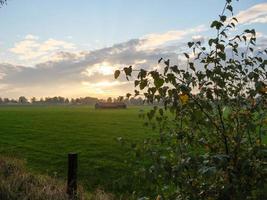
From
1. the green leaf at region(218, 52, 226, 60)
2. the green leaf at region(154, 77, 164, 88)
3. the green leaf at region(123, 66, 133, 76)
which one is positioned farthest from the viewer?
the green leaf at region(218, 52, 226, 60)

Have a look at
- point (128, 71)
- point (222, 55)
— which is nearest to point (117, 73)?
point (128, 71)

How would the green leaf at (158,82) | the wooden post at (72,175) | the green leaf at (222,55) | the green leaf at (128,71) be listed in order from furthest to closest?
the wooden post at (72,175) → the green leaf at (222,55) → the green leaf at (128,71) → the green leaf at (158,82)

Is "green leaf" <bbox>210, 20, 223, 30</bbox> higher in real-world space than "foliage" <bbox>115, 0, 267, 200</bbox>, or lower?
higher

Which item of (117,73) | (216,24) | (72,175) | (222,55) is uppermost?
(216,24)

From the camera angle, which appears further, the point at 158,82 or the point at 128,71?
the point at 128,71

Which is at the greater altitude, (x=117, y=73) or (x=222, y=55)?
(x=222, y=55)

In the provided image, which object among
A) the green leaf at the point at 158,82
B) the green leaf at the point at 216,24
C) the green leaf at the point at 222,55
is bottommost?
the green leaf at the point at 158,82

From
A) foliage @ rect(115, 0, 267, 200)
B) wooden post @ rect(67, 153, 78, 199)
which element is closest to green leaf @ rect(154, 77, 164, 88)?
foliage @ rect(115, 0, 267, 200)

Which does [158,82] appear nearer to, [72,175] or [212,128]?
[212,128]

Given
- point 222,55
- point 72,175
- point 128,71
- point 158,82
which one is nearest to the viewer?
point 158,82

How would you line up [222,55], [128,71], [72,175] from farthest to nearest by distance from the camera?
[72,175] < [222,55] < [128,71]

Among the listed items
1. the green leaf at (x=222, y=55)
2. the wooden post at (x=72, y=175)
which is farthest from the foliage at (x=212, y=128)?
the wooden post at (x=72, y=175)

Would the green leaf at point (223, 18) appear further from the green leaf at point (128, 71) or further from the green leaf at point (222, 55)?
the green leaf at point (128, 71)

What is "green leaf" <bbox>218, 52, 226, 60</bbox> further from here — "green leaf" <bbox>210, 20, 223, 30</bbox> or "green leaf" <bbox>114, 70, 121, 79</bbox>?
"green leaf" <bbox>114, 70, 121, 79</bbox>
